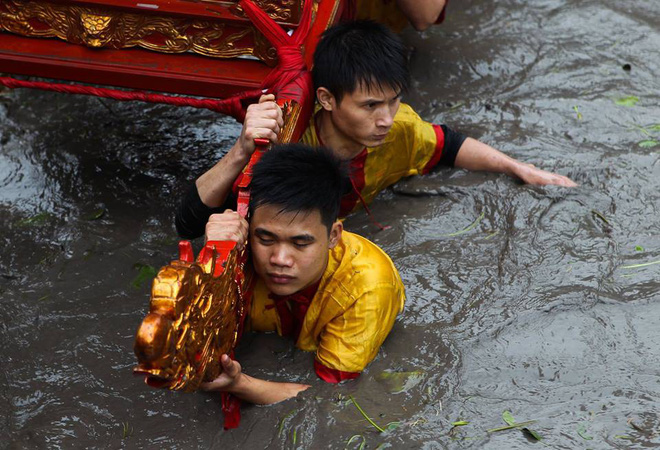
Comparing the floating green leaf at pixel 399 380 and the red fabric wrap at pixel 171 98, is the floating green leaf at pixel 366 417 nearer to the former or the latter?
the floating green leaf at pixel 399 380

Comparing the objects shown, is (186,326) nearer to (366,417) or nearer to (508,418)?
(366,417)

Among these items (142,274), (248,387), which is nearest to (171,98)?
(142,274)

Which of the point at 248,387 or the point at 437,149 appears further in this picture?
the point at 437,149

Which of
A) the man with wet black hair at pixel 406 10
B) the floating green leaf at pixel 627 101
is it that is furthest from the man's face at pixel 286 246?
the floating green leaf at pixel 627 101

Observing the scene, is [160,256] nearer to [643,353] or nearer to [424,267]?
[424,267]

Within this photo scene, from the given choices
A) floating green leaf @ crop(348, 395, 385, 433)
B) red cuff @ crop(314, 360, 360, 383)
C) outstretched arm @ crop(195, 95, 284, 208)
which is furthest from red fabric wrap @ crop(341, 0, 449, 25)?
floating green leaf @ crop(348, 395, 385, 433)

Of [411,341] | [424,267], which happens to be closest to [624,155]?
[424,267]

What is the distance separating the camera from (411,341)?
311 cm

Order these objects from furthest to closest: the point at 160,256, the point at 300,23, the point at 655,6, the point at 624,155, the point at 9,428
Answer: the point at 655,6
the point at 624,155
the point at 160,256
the point at 300,23
the point at 9,428

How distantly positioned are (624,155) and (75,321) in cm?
251

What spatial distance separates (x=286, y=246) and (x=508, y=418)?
882 mm

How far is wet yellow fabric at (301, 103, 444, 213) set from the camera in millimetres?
3880

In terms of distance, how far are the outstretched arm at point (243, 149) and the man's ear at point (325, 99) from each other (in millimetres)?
489

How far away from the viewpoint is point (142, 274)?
11.9ft
